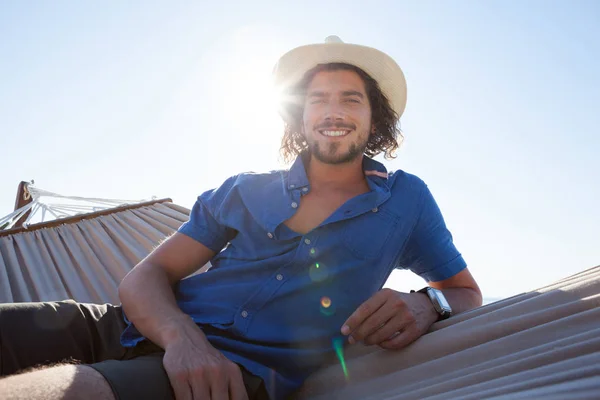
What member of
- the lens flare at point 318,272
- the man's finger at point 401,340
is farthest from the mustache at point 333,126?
the man's finger at point 401,340

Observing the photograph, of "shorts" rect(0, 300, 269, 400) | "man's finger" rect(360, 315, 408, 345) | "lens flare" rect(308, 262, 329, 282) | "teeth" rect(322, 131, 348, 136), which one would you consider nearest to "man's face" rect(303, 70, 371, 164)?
"teeth" rect(322, 131, 348, 136)

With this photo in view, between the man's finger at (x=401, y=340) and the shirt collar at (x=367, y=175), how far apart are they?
50cm

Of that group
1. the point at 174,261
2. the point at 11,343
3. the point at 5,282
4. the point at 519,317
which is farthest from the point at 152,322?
the point at 5,282

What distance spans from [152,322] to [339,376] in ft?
1.55

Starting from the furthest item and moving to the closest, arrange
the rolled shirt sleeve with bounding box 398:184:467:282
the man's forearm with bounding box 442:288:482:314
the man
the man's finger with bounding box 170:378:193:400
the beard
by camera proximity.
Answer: the beard < the rolled shirt sleeve with bounding box 398:184:467:282 < the man's forearm with bounding box 442:288:482:314 < the man < the man's finger with bounding box 170:378:193:400

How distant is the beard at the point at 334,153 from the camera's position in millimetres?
1714

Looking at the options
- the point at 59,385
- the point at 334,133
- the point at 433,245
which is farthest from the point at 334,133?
the point at 59,385

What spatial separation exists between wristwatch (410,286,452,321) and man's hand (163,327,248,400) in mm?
528

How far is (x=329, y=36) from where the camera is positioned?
2006 millimetres

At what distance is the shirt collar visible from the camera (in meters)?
1.64

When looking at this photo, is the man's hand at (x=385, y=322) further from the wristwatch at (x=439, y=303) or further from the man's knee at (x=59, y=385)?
the man's knee at (x=59, y=385)

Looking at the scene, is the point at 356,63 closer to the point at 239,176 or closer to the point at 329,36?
the point at 329,36

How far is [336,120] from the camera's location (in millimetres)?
1733

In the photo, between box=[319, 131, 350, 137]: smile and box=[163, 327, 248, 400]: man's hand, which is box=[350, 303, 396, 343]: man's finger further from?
box=[319, 131, 350, 137]: smile
